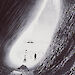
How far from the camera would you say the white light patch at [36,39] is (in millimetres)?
454

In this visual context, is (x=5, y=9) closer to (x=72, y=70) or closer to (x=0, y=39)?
(x=0, y=39)

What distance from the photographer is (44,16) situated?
0.46m

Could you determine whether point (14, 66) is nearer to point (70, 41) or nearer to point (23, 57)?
point (23, 57)

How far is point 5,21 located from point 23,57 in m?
0.09

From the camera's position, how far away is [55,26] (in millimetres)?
465

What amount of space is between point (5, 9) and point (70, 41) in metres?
0.16

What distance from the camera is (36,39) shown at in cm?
47

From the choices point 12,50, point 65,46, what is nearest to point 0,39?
A: point 12,50

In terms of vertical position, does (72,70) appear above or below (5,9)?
below

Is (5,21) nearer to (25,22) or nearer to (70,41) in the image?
(25,22)

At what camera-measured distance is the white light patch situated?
1.49 feet

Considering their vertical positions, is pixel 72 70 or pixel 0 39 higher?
pixel 0 39

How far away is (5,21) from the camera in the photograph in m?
0.46

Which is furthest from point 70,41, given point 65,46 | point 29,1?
point 29,1
